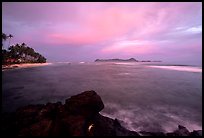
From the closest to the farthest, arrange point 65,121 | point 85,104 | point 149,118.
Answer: point 65,121
point 85,104
point 149,118

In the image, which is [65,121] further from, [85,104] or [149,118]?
[149,118]

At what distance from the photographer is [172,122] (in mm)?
12836

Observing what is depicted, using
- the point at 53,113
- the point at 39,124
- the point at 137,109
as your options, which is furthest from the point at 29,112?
the point at 137,109

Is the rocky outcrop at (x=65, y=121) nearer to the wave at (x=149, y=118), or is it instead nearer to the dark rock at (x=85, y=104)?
the dark rock at (x=85, y=104)

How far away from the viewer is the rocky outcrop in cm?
696

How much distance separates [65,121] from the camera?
7.45 m

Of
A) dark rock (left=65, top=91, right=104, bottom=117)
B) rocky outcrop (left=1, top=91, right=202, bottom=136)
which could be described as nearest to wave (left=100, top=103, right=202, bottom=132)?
rocky outcrop (left=1, top=91, right=202, bottom=136)

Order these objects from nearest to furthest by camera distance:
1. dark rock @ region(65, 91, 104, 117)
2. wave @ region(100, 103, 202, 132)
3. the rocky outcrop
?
the rocky outcrop, dark rock @ region(65, 91, 104, 117), wave @ region(100, 103, 202, 132)

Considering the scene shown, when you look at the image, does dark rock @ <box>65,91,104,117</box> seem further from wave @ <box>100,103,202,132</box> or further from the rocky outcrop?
wave @ <box>100,103,202,132</box>

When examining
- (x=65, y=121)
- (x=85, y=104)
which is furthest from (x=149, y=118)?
(x=65, y=121)

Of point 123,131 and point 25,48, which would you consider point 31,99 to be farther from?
point 25,48

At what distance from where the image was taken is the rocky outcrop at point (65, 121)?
696 cm

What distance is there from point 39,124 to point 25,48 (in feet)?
250

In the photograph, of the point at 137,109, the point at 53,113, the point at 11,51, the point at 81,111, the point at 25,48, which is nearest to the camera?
the point at 53,113
